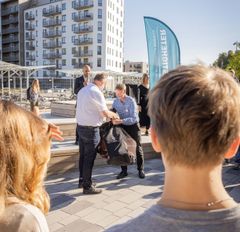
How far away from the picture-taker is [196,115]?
40.0 inches

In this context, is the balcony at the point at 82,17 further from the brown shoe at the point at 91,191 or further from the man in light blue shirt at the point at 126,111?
the brown shoe at the point at 91,191

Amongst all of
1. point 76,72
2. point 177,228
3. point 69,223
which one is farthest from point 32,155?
point 76,72

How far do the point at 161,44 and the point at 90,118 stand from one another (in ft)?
13.5

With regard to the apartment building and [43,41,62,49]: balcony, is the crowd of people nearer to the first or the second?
[43,41,62,49]: balcony

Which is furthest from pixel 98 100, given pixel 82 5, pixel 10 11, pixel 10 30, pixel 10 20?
pixel 10 11

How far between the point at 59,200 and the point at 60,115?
8.96 meters

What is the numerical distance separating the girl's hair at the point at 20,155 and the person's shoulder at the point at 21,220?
4 cm

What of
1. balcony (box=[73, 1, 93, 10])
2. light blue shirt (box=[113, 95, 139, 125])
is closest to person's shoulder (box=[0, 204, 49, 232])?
light blue shirt (box=[113, 95, 139, 125])

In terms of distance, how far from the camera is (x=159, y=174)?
20.6ft

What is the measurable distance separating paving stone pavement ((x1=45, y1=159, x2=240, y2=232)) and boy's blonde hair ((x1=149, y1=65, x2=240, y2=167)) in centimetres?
304

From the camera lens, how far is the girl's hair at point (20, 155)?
1.39 metres

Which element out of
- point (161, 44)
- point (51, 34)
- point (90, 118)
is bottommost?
point (90, 118)

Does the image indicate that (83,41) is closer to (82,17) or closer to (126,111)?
(82,17)

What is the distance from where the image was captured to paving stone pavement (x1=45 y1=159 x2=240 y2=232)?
404 cm
